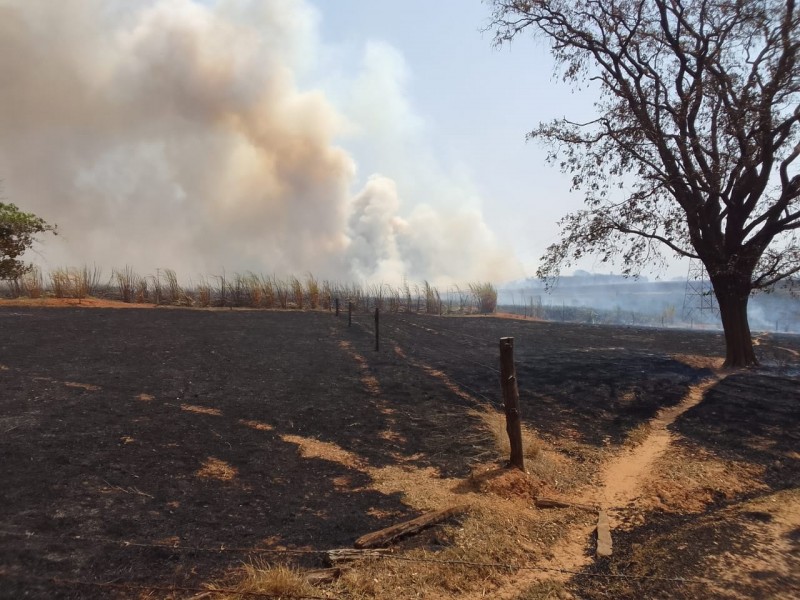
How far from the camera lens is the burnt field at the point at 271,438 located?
4.07m

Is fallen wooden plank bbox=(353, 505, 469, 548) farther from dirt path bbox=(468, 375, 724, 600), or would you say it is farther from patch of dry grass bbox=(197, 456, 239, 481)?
patch of dry grass bbox=(197, 456, 239, 481)

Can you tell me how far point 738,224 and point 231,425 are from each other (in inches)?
556

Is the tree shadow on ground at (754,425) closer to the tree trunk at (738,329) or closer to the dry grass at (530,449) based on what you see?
the tree trunk at (738,329)

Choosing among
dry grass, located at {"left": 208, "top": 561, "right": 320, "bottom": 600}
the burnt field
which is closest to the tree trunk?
the burnt field

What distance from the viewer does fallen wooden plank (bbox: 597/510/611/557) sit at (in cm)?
459

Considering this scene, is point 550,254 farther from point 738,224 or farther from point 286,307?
point 286,307

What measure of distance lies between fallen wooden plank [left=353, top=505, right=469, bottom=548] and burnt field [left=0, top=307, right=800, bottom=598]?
22cm

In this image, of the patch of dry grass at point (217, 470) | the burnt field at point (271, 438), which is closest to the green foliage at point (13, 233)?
the burnt field at point (271, 438)

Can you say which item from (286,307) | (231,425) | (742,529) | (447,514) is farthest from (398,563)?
(286,307)

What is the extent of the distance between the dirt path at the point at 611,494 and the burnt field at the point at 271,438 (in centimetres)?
20

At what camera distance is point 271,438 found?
7336mm

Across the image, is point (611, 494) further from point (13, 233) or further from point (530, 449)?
point (13, 233)

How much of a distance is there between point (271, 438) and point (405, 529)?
3.31m

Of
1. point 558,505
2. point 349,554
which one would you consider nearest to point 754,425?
point 558,505
